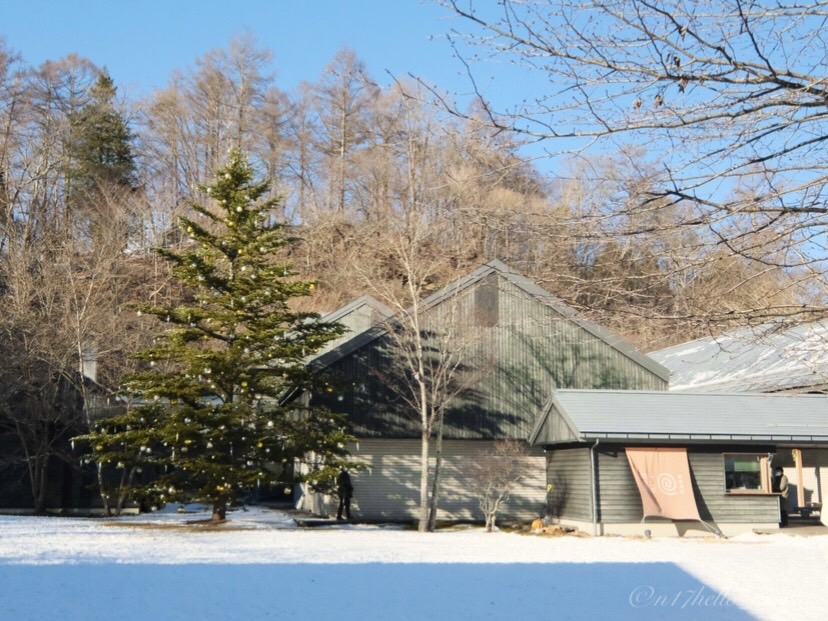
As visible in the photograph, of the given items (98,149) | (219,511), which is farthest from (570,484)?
(98,149)

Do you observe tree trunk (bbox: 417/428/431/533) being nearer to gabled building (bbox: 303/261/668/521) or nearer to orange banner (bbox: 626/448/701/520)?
gabled building (bbox: 303/261/668/521)

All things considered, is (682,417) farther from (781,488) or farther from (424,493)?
(424,493)

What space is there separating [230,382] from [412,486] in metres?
6.89

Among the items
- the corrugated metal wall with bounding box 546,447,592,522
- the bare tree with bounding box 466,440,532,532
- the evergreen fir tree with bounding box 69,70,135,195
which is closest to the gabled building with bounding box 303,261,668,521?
the bare tree with bounding box 466,440,532,532

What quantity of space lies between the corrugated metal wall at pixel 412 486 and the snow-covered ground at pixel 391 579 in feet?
24.2

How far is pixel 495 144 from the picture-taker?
6207 millimetres

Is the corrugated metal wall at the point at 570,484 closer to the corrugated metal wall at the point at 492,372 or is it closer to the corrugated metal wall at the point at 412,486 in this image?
the corrugated metal wall at the point at 412,486

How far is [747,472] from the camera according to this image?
76.0 feet

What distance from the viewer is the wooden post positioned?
23344 mm

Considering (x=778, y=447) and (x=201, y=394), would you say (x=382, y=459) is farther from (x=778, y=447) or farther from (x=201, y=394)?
(x=778, y=447)

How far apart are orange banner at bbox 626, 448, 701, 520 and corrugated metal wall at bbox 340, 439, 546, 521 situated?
4848mm

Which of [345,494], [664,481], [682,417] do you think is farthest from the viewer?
[345,494]

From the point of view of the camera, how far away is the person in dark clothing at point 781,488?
23.1 metres

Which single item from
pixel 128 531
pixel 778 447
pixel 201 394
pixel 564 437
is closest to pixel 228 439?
pixel 201 394
